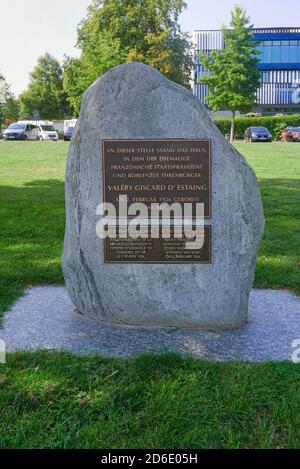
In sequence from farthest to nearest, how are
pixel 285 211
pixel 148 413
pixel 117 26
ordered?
pixel 117 26 → pixel 285 211 → pixel 148 413

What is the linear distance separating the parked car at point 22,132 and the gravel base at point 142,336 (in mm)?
41176

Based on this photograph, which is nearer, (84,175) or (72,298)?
(84,175)

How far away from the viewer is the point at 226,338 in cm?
507

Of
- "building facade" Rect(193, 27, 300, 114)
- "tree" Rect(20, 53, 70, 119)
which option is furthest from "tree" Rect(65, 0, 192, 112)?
"building facade" Rect(193, 27, 300, 114)

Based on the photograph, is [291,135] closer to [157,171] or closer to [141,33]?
[141,33]

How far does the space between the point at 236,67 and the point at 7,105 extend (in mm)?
33990

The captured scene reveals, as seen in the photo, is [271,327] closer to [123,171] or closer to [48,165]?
[123,171]

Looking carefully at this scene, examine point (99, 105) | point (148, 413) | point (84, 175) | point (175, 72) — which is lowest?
point (148, 413)

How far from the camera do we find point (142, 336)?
16.6 feet

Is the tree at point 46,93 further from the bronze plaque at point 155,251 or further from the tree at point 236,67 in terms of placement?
the bronze plaque at point 155,251

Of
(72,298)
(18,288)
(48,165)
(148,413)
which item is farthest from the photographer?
(48,165)

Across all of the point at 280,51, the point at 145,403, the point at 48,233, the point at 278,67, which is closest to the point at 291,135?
the point at 278,67

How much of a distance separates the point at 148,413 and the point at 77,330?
165 cm

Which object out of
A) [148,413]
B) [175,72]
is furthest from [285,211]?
[175,72]
